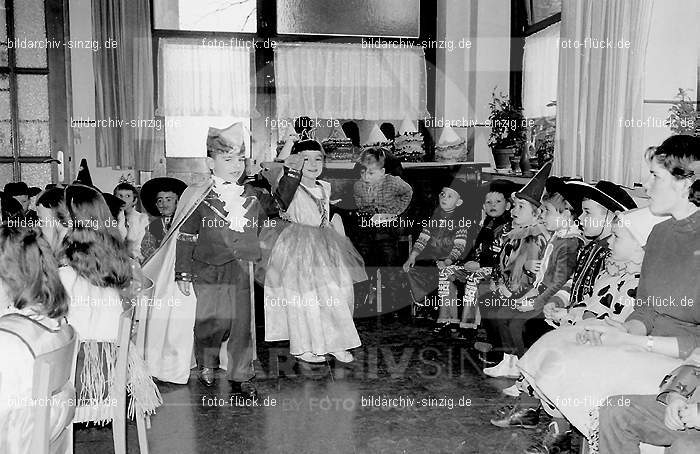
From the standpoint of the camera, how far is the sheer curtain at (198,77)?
6320mm

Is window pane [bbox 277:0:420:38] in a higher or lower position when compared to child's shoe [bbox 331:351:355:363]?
higher

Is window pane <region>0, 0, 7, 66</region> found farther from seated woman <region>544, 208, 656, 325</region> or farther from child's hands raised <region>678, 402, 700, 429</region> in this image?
child's hands raised <region>678, 402, 700, 429</region>

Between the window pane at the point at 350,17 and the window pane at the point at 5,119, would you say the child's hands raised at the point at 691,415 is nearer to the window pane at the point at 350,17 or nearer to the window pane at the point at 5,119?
the window pane at the point at 350,17

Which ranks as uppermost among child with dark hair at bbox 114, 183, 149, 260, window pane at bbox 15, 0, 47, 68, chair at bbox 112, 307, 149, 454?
window pane at bbox 15, 0, 47, 68

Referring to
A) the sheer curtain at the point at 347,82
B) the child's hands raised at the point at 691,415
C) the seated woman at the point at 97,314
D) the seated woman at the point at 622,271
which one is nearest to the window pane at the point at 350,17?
the sheer curtain at the point at 347,82

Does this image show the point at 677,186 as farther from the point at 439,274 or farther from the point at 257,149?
the point at 257,149

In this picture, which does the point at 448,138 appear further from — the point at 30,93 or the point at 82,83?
the point at 30,93

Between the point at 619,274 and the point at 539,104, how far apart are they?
10.9 feet

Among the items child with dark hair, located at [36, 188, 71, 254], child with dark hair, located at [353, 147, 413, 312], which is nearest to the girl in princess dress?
child with dark hair, located at [353, 147, 413, 312]

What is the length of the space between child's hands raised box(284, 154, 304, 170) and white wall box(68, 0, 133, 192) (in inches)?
117

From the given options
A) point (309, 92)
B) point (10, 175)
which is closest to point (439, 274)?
point (309, 92)

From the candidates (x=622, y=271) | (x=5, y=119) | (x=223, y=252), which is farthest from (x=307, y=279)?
(x=5, y=119)

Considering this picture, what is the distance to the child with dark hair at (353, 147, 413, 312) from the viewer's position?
517 cm

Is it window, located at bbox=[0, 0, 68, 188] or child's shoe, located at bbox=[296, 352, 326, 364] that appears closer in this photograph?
child's shoe, located at bbox=[296, 352, 326, 364]
